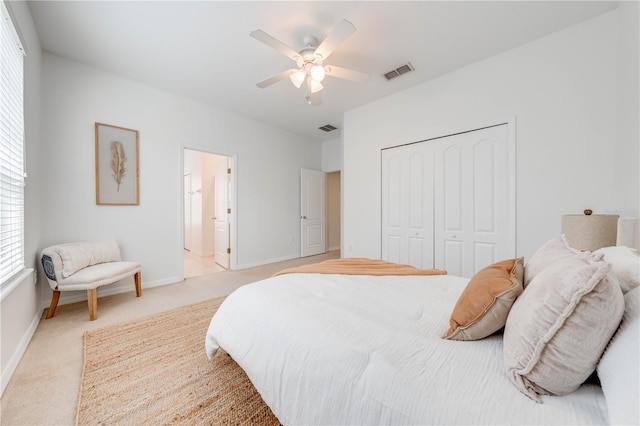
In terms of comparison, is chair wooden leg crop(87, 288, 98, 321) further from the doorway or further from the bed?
the bed

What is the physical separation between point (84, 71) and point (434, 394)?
440cm

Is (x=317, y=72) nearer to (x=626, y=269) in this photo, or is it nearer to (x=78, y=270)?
(x=626, y=269)

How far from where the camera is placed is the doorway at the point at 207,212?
4533mm

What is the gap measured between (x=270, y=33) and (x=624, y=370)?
299cm

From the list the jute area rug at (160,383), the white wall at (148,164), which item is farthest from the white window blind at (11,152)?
the white wall at (148,164)

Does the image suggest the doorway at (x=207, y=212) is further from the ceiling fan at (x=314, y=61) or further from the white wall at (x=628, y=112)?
the white wall at (x=628, y=112)

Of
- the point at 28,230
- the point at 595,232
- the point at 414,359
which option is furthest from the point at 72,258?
the point at 595,232

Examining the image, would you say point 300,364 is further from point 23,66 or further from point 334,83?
point 334,83

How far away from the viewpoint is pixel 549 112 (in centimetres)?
248

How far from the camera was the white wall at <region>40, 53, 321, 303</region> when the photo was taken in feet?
9.21

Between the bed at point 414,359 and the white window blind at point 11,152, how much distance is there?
5.44 ft

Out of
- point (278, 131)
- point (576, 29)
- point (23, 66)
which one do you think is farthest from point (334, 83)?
point (23, 66)

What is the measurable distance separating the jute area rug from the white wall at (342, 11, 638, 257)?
2945 millimetres

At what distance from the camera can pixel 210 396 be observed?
1.41 m
